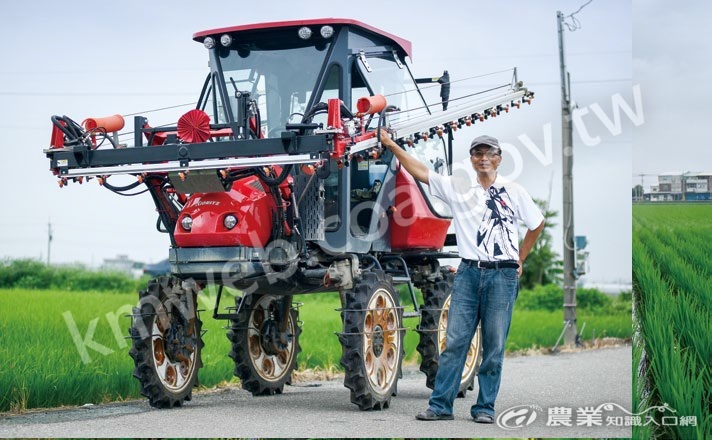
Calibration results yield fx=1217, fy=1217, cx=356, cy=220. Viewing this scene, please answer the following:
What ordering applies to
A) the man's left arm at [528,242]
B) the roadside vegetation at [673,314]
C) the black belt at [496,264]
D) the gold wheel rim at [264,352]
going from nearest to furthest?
the roadside vegetation at [673,314]
the black belt at [496,264]
the man's left arm at [528,242]
the gold wheel rim at [264,352]

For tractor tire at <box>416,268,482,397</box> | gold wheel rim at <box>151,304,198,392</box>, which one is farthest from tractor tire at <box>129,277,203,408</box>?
tractor tire at <box>416,268,482,397</box>

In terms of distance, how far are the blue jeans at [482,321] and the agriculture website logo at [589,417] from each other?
184mm

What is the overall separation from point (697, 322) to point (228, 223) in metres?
3.01

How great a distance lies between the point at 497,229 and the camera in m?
7.17

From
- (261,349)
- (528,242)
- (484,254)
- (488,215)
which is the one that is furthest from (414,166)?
(261,349)

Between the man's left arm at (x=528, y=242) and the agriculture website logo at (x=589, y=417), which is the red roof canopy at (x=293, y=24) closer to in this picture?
the man's left arm at (x=528, y=242)

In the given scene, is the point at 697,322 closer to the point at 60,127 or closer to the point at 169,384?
the point at 169,384

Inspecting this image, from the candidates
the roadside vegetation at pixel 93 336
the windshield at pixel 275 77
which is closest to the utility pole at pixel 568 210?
the roadside vegetation at pixel 93 336

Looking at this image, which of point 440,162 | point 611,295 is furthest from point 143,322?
point 611,295

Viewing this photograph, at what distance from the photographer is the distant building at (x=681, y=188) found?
7.36 metres

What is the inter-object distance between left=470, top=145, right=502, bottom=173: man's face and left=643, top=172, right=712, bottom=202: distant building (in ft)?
3.25

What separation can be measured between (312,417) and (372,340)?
0.71m

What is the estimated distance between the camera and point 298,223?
322 inches

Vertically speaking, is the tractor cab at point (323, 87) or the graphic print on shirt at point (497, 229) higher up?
the tractor cab at point (323, 87)
